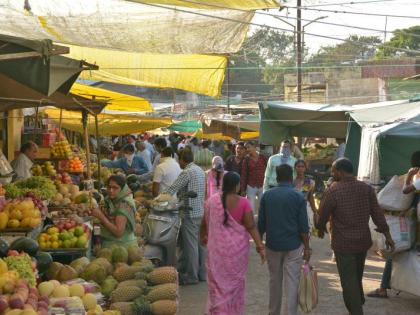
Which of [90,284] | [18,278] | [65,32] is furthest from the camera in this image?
[65,32]

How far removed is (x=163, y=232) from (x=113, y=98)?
232 inches

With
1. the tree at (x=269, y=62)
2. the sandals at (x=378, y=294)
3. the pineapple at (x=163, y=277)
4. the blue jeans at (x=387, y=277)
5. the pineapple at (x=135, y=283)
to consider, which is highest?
the tree at (x=269, y=62)

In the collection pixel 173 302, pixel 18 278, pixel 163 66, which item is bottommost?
pixel 173 302

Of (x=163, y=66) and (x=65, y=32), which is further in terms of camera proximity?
(x=163, y=66)

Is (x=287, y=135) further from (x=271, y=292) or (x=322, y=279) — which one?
(x=271, y=292)

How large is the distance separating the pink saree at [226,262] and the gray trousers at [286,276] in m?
0.49

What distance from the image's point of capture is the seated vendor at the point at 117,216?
→ 299 inches

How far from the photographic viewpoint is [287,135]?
48.1ft

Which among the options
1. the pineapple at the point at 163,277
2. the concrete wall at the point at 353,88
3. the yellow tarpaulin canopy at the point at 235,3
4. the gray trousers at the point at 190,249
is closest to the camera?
the pineapple at the point at 163,277

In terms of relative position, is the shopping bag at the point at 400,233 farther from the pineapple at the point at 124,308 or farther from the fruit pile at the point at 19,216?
the fruit pile at the point at 19,216

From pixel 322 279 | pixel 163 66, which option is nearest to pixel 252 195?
pixel 163 66

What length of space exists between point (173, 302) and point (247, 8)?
300cm

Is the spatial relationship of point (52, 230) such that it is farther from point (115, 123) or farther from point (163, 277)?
point (115, 123)

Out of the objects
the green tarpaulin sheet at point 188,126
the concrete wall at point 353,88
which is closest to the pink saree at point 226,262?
the green tarpaulin sheet at point 188,126
